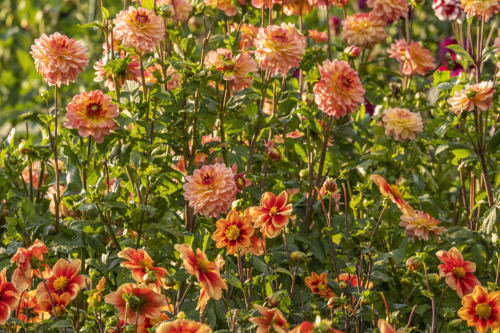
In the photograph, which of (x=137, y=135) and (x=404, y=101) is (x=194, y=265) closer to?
(x=137, y=135)

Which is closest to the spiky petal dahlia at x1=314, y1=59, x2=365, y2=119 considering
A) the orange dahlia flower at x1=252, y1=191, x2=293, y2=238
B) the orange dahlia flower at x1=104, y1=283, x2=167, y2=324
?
the orange dahlia flower at x1=252, y1=191, x2=293, y2=238

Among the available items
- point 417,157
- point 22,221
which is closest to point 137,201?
point 22,221

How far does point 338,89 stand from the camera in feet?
4.19

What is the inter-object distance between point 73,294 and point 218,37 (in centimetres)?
97

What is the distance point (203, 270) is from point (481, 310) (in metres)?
0.56

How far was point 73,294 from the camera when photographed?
1.12 m

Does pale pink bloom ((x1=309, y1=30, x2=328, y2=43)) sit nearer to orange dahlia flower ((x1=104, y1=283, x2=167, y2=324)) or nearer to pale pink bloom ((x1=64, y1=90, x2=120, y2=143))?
pale pink bloom ((x1=64, y1=90, x2=120, y2=143))

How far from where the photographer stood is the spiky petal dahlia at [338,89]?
128cm

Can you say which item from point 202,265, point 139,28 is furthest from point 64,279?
point 139,28

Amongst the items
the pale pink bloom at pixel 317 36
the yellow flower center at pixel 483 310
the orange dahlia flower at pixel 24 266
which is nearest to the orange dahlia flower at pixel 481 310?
the yellow flower center at pixel 483 310

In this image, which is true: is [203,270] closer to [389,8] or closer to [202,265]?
[202,265]

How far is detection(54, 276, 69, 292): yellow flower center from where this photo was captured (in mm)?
1146

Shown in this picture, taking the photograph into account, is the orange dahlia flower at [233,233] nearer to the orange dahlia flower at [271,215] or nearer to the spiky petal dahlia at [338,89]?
the orange dahlia flower at [271,215]

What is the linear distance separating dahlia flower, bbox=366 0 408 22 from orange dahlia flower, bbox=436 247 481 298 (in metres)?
1.01
